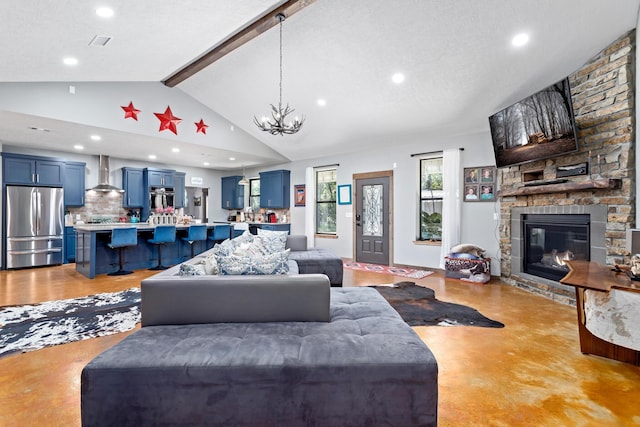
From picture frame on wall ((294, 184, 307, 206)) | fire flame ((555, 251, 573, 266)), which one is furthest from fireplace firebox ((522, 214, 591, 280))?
picture frame on wall ((294, 184, 307, 206))

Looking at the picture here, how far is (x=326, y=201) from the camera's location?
7855mm

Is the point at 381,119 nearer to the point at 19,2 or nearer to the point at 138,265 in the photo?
the point at 19,2

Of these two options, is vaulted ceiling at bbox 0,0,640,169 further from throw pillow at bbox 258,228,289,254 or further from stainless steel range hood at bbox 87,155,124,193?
throw pillow at bbox 258,228,289,254

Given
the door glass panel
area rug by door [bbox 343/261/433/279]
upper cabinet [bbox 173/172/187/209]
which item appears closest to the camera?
area rug by door [bbox 343/261/433/279]

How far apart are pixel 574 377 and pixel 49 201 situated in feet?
28.5

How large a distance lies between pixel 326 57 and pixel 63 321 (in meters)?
4.51

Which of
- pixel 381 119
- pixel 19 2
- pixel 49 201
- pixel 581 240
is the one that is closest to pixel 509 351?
pixel 581 240

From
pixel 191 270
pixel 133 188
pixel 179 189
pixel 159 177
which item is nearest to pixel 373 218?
pixel 191 270

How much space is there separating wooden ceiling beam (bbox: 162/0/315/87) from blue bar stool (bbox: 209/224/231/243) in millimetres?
3125

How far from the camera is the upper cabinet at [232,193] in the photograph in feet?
32.0

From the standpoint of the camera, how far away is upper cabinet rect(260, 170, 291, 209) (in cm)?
845

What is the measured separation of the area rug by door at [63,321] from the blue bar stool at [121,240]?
4.79 feet

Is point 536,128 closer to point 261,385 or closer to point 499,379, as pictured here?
point 499,379

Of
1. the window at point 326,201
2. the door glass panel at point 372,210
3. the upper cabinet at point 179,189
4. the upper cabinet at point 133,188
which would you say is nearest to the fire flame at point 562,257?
the door glass panel at point 372,210
